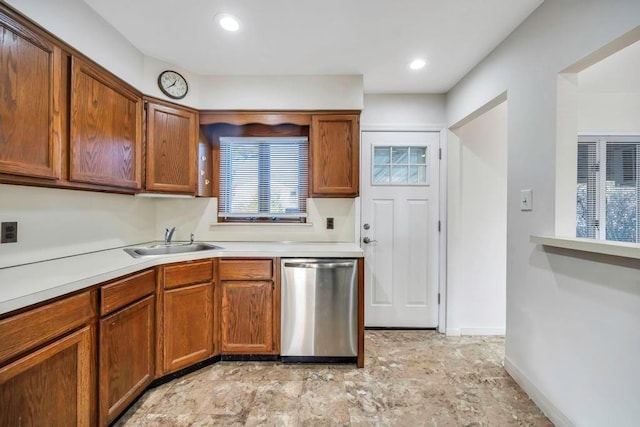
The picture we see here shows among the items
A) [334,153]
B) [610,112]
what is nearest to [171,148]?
[334,153]

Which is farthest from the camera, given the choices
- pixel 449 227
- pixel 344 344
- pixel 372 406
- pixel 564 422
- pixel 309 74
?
pixel 449 227

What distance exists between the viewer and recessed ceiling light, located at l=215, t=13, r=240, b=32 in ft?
5.99

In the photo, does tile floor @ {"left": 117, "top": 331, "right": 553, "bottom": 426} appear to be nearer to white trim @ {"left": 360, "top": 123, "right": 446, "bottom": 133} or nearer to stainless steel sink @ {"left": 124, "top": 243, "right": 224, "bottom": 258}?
stainless steel sink @ {"left": 124, "top": 243, "right": 224, "bottom": 258}

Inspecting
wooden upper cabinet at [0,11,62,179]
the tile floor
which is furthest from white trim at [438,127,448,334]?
wooden upper cabinet at [0,11,62,179]

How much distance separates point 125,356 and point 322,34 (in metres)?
2.43

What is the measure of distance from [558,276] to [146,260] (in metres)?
2.47

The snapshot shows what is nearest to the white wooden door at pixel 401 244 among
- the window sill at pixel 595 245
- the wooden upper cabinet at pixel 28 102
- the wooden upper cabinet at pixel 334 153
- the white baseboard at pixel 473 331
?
the white baseboard at pixel 473 331

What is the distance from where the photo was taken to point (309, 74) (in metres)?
2.58

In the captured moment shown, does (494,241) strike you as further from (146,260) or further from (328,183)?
(146,260)

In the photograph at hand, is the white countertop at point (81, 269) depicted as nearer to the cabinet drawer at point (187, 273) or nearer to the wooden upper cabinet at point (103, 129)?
the cabinet drawer at point (187, 273)

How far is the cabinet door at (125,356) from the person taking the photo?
147 centimetres

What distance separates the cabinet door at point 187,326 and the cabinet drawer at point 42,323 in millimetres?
635

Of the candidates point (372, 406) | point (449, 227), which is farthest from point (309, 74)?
point (372, 406)

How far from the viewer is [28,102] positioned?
139 cm
